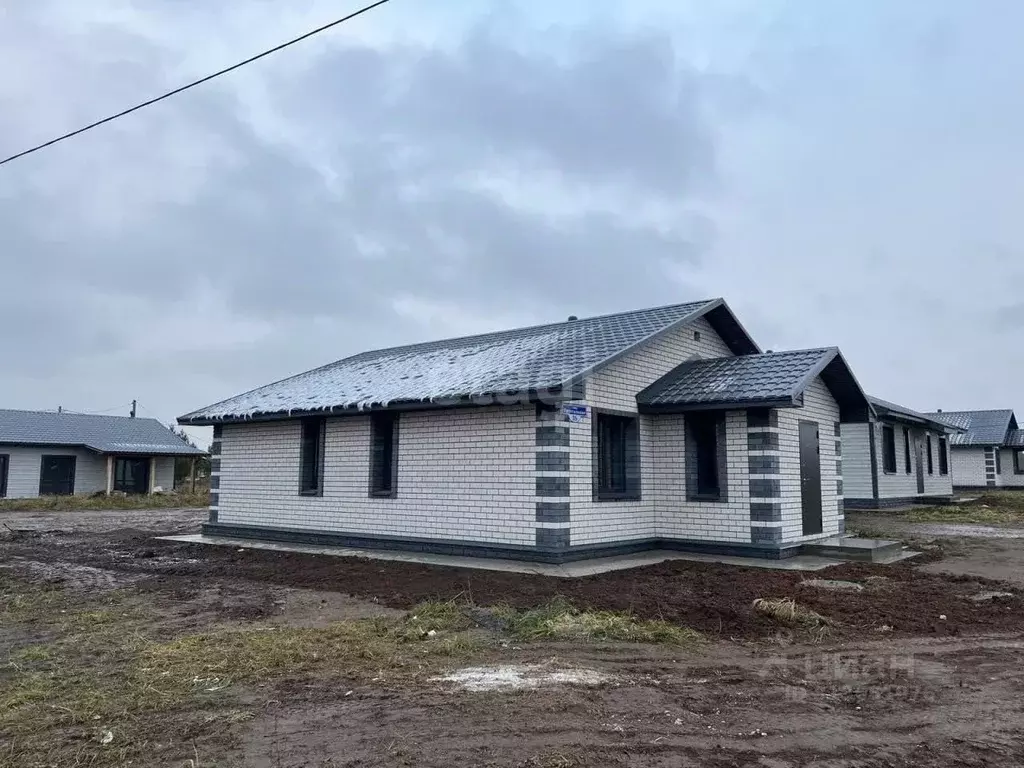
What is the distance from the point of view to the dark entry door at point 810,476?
13664 mm

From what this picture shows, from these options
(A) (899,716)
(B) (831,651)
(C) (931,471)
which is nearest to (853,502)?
(C) (931,471)

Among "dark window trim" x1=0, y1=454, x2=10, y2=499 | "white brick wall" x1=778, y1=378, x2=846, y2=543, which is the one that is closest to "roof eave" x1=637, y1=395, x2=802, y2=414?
"white brick wall" x1=778, y1=378, x2=846, y2=543

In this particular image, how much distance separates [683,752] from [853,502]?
23.5 meters

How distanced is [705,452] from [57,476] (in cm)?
3214

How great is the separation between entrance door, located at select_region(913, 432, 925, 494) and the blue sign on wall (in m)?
21.5

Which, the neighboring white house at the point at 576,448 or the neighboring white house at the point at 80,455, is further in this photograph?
the neighboring white house at the point at 80,455

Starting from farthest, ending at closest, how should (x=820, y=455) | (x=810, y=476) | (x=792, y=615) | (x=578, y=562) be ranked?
(x=820, y=455) < (x=810, y=476) < (x=578, y=562) < (x=792, y=615)

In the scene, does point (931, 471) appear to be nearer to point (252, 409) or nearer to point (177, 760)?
point (252, 409)

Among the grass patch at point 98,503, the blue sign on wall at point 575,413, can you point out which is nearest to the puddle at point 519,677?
the blue sign on wall at point 575,413

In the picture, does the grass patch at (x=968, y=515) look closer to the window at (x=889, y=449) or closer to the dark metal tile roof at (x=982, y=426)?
the window at (x=889, y=449)

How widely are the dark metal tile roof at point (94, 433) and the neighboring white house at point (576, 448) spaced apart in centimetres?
2349

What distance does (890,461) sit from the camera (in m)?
Result: 26.6

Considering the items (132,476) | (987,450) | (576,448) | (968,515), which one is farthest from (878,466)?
(132,476)

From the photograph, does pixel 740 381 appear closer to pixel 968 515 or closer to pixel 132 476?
pixel 968 515
